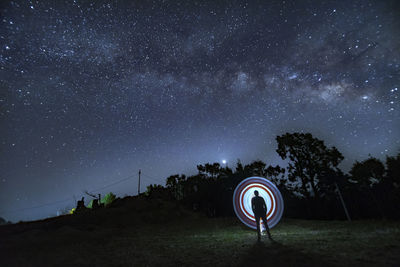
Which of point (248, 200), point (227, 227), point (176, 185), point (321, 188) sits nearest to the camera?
point (227, 227)

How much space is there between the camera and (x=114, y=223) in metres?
19.4

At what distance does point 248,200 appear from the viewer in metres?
17.6

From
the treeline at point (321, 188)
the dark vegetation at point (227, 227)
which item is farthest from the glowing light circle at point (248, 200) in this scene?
the treeline at point (321, 188)

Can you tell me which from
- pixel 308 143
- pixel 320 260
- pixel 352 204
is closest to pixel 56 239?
pixel 320 260

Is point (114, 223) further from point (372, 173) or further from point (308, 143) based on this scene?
point (372, 173)

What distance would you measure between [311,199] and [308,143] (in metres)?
8.76

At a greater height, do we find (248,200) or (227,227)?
(248,200)

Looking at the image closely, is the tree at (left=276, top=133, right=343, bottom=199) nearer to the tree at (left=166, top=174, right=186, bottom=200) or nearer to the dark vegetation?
the dark vegetation

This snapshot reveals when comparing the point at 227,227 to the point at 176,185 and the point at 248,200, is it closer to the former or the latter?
the point at 248,200

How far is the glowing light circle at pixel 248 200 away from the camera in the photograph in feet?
46.8

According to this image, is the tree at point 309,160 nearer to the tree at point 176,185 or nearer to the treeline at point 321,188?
the treeline at point 321,188

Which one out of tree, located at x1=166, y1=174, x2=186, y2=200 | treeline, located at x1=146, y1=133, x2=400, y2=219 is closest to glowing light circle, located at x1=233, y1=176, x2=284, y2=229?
treeline, located at x1=146, y1=133, x2=400, y2=219

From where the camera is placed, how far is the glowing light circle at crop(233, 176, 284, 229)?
14259 mm

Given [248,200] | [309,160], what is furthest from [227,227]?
[309,160]
